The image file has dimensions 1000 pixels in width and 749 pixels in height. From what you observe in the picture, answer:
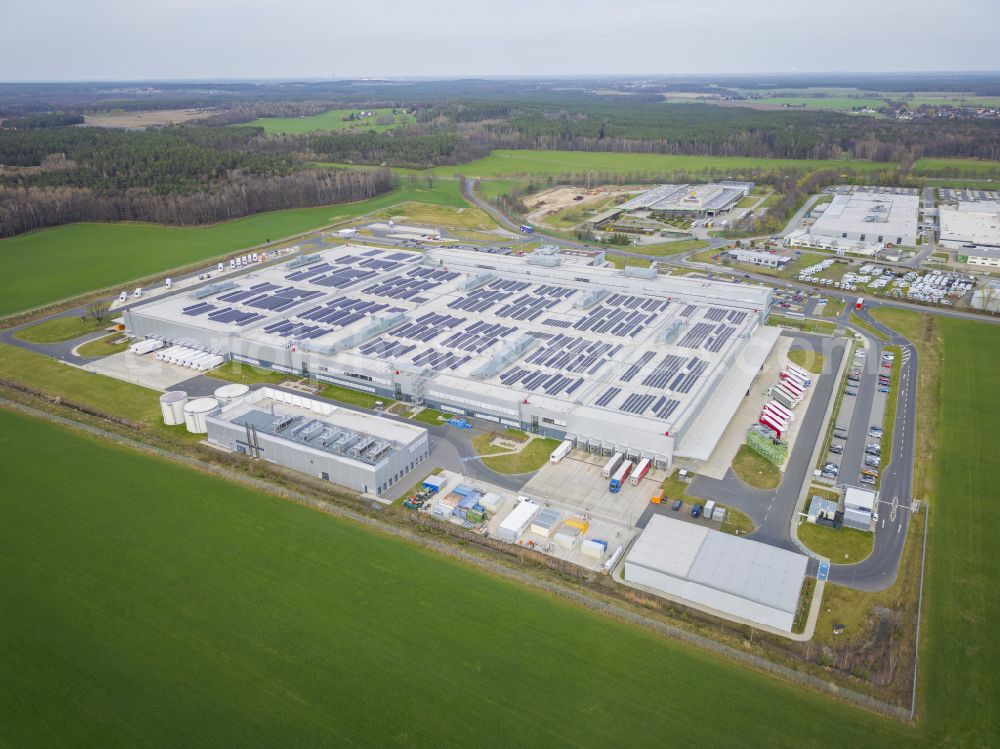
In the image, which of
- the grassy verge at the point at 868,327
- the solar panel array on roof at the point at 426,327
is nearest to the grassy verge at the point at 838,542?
the solar panel array on roof at the point at 426,327

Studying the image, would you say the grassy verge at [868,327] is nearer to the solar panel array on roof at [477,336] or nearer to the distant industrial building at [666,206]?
the solar panel array on roof at [477,336]

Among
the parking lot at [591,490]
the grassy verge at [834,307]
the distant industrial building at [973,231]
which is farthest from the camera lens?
the distant industrial building at [973,231]

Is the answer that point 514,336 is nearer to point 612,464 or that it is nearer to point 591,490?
point 612,464

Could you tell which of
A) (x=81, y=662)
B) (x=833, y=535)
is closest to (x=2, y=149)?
(x=81, y=662)

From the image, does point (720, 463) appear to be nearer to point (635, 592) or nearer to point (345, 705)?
point (635, 592)

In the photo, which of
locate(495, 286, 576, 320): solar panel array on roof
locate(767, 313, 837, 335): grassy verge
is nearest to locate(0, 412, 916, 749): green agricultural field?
locate(495, 286, 576, 320): solar panel array on roof

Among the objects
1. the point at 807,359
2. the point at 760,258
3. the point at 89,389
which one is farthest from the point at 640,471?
the point at 760,258
